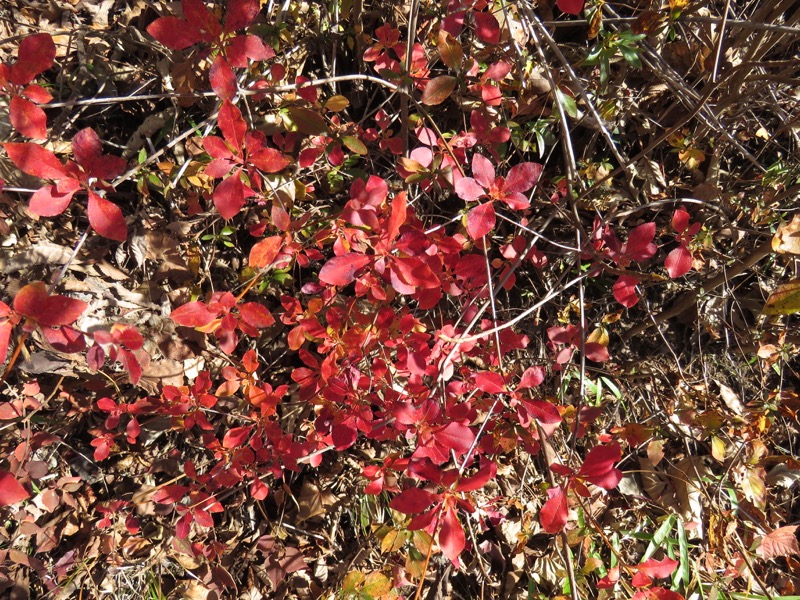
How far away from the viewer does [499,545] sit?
2.05 meters

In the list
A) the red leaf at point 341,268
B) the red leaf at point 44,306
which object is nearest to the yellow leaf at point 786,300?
the red leaf at point 341,268

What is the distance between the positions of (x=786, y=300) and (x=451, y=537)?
1.10m

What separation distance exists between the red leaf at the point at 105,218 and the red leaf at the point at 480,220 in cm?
76

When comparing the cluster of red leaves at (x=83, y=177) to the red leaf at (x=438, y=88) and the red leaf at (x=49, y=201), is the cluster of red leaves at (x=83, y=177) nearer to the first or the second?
the red leaf at (x=49, y=201)

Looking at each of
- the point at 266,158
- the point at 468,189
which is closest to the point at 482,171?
the point at 468,189

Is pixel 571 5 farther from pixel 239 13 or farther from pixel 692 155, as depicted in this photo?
pixel 692 155

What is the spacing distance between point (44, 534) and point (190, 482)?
50 centimetres

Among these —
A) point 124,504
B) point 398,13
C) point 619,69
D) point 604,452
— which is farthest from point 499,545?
point 398,13

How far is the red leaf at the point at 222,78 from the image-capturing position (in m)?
1.06

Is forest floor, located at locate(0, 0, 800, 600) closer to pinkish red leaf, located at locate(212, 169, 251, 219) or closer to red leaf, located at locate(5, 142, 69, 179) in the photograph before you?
pinkish red leaf, located at locate(212, 169, 251, 219)

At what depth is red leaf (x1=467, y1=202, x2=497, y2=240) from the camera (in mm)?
1223

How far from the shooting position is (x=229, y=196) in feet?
3.55

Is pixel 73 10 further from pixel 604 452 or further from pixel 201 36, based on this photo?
pixel 604 452

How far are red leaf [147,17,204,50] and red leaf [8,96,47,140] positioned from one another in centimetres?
28
